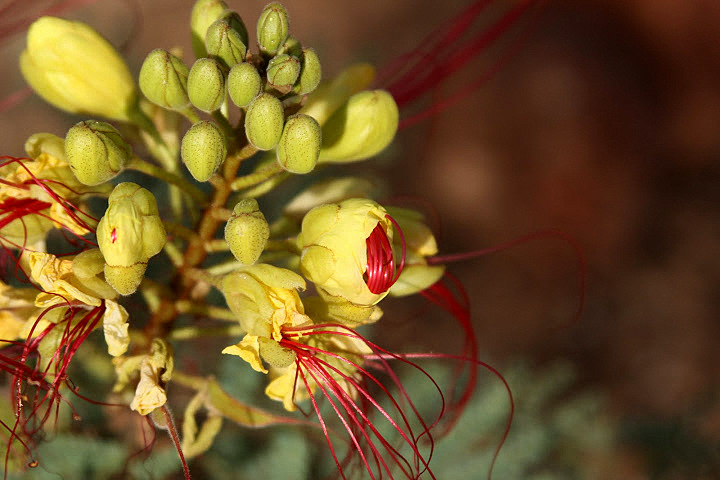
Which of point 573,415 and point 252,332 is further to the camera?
point 573,415

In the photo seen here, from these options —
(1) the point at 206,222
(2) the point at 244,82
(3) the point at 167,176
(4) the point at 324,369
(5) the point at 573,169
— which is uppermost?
(2) the point at 244,82

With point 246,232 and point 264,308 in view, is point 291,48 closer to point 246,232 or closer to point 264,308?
point 246,232

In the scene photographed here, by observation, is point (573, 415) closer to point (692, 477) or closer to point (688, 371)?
point (692, 477)

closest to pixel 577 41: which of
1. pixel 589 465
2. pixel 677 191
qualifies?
pixel 677 191

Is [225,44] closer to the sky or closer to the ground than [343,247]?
closer to the sky

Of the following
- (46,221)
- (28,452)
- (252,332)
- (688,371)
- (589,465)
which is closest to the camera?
(252,332)

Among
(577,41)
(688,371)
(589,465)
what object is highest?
(577,41)

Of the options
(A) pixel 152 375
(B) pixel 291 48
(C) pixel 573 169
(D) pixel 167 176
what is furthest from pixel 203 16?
(C) pixel 573 169

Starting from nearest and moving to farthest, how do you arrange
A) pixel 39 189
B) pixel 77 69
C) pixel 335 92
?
1. pixel 39 189
2. pixel 77 69
3. pixel 335 92
